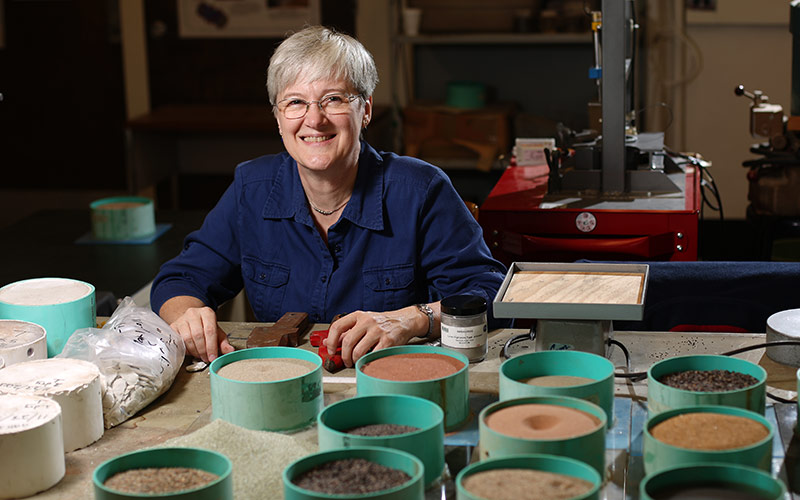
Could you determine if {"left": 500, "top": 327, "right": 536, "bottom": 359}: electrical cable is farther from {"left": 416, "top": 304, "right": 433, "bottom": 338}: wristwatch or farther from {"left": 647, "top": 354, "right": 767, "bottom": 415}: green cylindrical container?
{"left": 647, "top": 354, "right": 767, "bottom": 415}: green cylindrical container

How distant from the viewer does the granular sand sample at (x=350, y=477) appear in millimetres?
1041

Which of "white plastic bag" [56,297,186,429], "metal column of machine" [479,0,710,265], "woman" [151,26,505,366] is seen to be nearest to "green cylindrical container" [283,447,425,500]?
"white plastic bag" [56,297,186,429]

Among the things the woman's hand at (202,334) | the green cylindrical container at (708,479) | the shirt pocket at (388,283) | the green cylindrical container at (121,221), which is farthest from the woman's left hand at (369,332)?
the green cylindrical container at (121,221)

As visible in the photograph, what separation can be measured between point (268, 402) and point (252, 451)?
0.39 feet

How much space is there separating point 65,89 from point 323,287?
154 inches

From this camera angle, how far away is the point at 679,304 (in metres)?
1.95

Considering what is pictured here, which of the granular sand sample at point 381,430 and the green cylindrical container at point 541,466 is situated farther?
the granular sand sample at point 381,430

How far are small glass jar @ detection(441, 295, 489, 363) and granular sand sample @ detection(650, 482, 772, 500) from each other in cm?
59

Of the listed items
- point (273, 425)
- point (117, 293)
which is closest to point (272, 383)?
point (273, 425)

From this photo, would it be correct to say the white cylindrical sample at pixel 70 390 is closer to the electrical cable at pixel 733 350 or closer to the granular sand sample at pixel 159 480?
the granular sand sample at pixel 159 480

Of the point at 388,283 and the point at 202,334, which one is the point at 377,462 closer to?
the point at 202,334

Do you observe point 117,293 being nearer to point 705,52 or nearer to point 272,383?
point 272,383

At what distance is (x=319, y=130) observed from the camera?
6.38 feet

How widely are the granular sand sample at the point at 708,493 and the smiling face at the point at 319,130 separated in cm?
111
